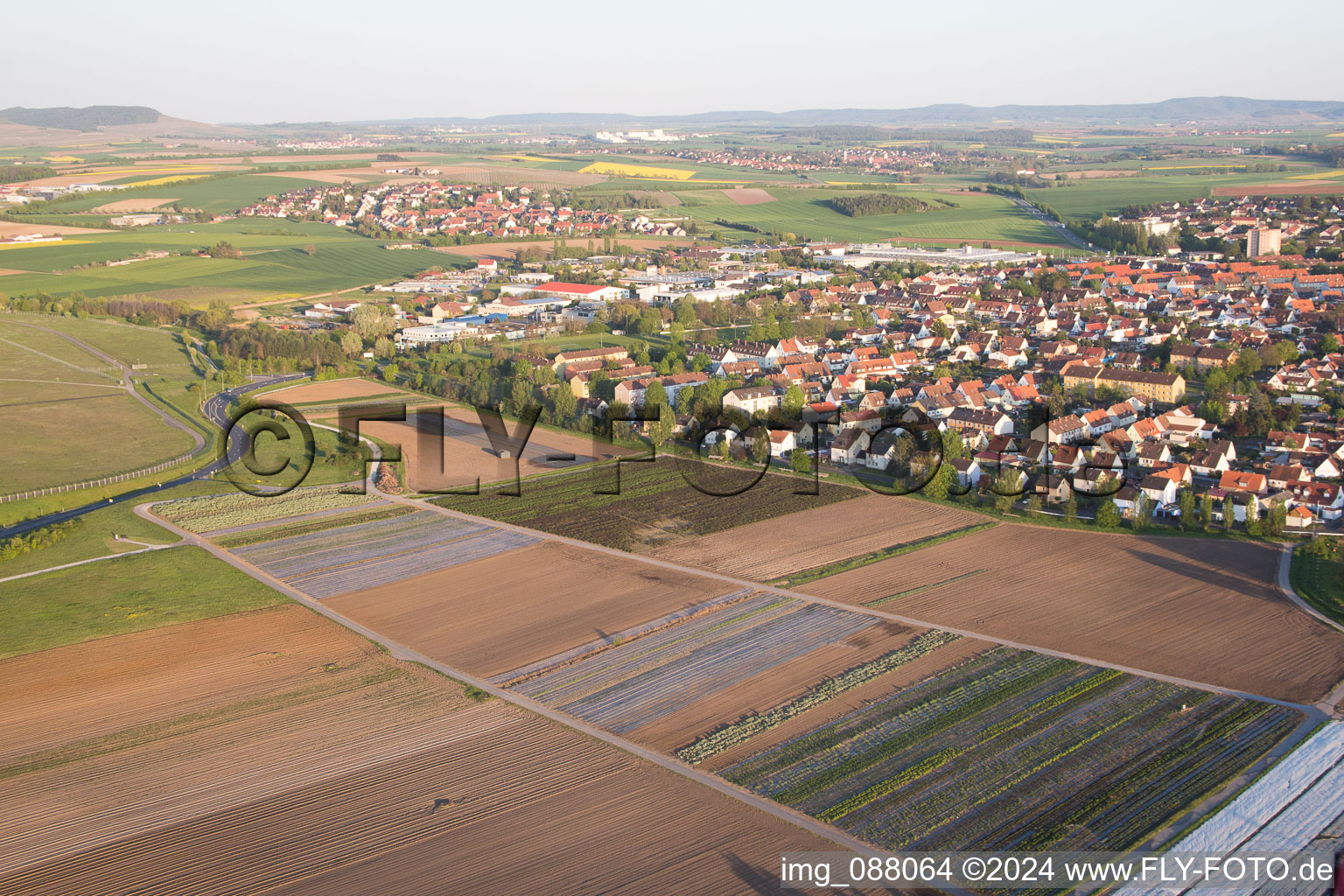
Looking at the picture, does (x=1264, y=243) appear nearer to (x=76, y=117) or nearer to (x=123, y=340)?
(x=123, y=340)

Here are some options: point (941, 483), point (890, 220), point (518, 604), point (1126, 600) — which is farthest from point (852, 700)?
point (890, 220)

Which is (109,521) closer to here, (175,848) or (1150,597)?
(175,848)

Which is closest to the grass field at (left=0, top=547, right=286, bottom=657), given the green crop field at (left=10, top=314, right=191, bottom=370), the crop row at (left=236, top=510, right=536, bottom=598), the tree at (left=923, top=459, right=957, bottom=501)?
the crop row at (left=236, top=510, right=536, bottom=598)

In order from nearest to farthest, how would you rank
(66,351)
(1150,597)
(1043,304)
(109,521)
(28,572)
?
(1150,597) → (28,572) → (109,521) → (66,351) → (1043,304)

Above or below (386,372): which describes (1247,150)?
above

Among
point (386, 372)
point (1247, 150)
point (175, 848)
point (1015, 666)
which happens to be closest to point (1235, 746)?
point (1015, 666)

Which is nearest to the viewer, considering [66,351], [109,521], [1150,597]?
[1150,597]

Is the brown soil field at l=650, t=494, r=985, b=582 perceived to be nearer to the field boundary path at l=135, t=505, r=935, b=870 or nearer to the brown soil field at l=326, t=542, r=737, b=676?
the brown soil field at l=326, t=542, r=737, b=676
